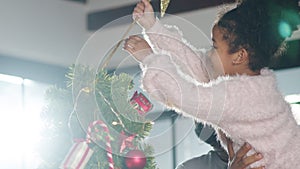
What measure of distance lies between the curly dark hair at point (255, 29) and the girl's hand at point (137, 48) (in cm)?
15

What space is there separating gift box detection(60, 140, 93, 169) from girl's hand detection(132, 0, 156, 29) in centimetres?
22

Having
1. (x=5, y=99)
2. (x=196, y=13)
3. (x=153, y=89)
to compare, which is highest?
(x=153, y=89)

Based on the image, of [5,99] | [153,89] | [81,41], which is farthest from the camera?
[81,41]

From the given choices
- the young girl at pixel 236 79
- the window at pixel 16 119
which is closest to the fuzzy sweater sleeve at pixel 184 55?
the young girl at pixel 236 79

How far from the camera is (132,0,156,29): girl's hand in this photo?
113 centimetres

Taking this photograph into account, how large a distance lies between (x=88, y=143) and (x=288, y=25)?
0.40 meters

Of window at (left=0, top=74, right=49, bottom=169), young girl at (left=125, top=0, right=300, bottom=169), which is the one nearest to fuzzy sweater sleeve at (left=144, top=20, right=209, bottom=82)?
young girl at (left=125, top=0, right=300, bottom=169)

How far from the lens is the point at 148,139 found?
1.21 metres

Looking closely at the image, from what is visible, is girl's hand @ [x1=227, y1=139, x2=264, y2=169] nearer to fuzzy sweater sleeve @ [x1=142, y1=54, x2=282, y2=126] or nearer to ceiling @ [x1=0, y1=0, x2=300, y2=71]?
fuzzy sweater sleeve @ [x1=142, y1=54, x2=282, y2=126]

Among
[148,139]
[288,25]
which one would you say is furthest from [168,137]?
[288,25]

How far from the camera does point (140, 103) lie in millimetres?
1137

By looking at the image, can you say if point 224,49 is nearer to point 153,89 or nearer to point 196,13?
point 153,89

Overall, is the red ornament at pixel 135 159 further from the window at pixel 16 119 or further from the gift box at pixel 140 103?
the window at pixel 16 119

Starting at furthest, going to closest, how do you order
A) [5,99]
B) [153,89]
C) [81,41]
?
1. [81,41]
2. [5,99]
3. [153,89]
